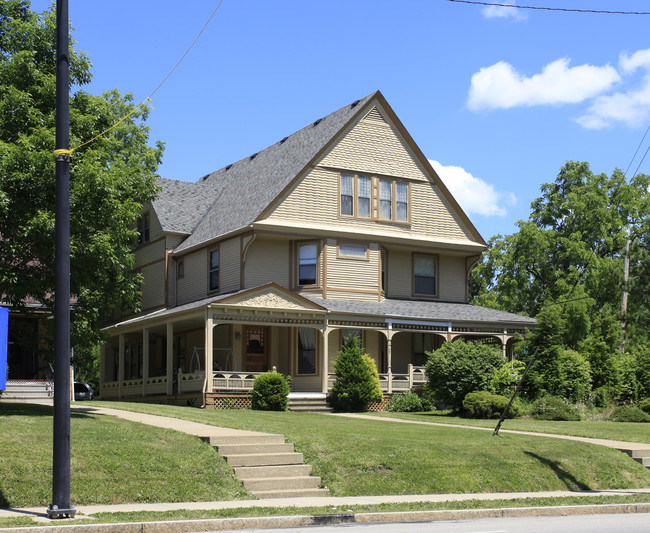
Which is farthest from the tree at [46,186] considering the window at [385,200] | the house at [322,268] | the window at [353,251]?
the window at [385,200]

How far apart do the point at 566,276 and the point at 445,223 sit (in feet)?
56.7

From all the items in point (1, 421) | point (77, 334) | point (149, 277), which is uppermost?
point (149, 277)

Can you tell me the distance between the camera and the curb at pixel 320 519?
1110cm

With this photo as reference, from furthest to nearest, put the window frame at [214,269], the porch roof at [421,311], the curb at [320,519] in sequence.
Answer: the window frame at [214,269] → the porch roof at [421,311] → the curb at [320,519]

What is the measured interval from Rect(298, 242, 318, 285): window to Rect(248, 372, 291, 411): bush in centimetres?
654

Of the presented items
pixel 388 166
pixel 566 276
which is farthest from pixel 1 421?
pixel 566 276

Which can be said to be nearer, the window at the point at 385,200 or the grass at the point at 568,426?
the grass at the point at 568,426

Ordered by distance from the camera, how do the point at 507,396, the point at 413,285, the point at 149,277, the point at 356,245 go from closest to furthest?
the point at 507,396
the point at 356,245
the point at 413,285
the point at 149,277

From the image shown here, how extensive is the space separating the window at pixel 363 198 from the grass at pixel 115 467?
20.4m

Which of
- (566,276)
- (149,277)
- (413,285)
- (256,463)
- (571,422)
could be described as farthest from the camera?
(566,276)

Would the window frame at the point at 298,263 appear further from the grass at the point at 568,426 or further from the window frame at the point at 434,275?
the grass at the point at 568,426

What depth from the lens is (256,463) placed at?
16.3 meters

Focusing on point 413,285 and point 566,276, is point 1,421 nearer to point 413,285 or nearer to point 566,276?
point 413,285

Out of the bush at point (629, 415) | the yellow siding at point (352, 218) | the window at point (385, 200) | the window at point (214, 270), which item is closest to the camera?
the bush at point (629, 415)
